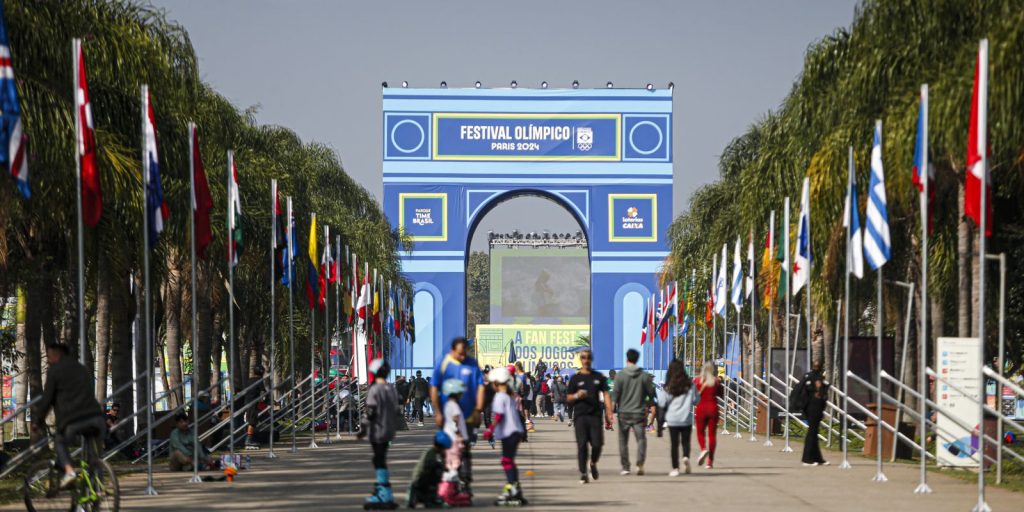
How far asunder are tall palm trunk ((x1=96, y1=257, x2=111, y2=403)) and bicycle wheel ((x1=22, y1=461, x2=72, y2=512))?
1097 centimetres

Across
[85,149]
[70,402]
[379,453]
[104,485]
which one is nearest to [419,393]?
[85,149]

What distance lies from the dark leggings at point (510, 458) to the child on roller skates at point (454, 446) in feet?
1.59

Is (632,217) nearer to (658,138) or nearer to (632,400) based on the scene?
(658,138)

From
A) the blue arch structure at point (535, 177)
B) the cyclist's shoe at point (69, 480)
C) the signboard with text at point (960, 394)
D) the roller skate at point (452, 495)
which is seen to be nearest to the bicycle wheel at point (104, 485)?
the cyclist's shoe at point (69, 480)

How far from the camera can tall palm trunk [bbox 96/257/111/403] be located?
28103 millimetres

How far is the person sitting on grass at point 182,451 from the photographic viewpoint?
2516 centimetres

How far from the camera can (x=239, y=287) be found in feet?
140

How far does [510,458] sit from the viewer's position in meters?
18.4

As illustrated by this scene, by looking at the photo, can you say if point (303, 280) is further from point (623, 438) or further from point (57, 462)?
point (57, 462)

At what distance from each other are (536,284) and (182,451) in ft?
290

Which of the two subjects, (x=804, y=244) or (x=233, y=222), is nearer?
(x=233, y=222)

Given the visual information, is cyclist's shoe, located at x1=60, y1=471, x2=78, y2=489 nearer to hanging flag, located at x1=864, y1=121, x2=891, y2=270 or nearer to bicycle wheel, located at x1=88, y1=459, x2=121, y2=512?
bicycle wheel, located at x1=88, y1=459, x2=121, y2=512

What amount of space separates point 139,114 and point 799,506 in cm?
1261

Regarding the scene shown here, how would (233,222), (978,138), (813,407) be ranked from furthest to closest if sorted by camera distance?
(233,222) < (813,407) < (978,138)
